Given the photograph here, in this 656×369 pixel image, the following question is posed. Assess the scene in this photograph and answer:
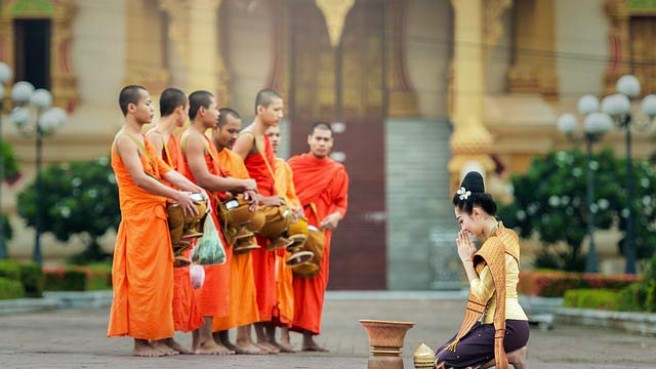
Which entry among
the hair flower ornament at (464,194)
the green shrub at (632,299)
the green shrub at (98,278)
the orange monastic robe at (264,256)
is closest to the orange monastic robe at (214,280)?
the orange monastic robe at (264,256)

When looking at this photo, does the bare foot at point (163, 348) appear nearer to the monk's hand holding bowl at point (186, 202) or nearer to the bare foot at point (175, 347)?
the bare foot at point (175, 347)

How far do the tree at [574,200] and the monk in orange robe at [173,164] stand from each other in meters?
14.7

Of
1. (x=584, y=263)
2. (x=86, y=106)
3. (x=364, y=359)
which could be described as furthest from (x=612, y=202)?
(x=364, y=359)

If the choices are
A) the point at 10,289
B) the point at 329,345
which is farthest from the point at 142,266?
the point at 10,289

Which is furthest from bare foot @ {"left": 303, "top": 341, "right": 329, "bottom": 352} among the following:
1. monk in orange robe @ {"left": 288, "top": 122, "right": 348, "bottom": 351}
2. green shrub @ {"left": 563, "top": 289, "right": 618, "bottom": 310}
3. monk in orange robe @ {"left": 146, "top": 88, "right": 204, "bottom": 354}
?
green shrub @ {"left": 563, "top": 289, "right": 618, "bottom": 310}

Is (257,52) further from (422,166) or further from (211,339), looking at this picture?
(211,339)

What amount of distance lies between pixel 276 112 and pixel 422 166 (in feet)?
60.9

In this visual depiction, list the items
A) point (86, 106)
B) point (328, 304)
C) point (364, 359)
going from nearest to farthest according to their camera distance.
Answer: point (364, 359), point (328, 304), point (86, 106)

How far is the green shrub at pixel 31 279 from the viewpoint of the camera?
21.8m

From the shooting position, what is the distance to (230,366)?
34.4 feet

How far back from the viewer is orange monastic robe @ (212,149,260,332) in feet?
39.8

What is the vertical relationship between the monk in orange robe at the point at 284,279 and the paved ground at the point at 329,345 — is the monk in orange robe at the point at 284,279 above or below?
above

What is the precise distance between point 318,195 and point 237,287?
71.4 inches

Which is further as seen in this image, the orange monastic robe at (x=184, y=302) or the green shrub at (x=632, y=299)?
the green shrub at (x=632, y=299)
